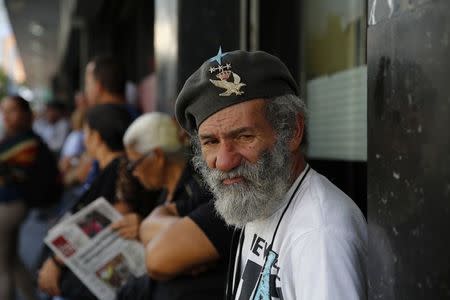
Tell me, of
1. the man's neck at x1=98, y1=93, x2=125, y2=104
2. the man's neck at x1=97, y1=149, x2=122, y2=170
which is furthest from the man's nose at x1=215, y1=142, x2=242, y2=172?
the man's neck at x1=98, y1=93, x2=125, y2=104

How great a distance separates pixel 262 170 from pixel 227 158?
0.10 m

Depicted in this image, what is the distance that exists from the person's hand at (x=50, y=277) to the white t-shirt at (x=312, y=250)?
174cm

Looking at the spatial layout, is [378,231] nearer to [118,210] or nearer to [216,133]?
[216,133]

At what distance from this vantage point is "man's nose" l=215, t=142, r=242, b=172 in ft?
5.53

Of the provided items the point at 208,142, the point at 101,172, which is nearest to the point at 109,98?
the point at 101,172

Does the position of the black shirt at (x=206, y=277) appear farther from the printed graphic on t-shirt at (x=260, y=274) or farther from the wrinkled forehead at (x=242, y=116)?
the wrinkled forehead at (x=242, y=116)

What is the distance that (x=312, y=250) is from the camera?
1.43 m

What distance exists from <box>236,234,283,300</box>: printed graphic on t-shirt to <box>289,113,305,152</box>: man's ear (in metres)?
0.26

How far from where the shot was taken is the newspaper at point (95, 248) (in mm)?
2857

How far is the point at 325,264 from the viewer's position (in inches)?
54.9

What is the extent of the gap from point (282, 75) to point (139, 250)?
4.59 feet

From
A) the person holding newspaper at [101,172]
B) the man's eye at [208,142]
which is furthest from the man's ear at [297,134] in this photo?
the person holding newspaper at [101,172]

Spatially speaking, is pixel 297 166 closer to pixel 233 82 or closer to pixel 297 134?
pixel 297 134

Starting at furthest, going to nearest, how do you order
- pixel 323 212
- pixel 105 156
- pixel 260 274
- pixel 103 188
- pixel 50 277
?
1. pixel 105 156
2. pixel 103 188
3. pixel 50 277
4. pixel 260 274
5. pixel 323 212
